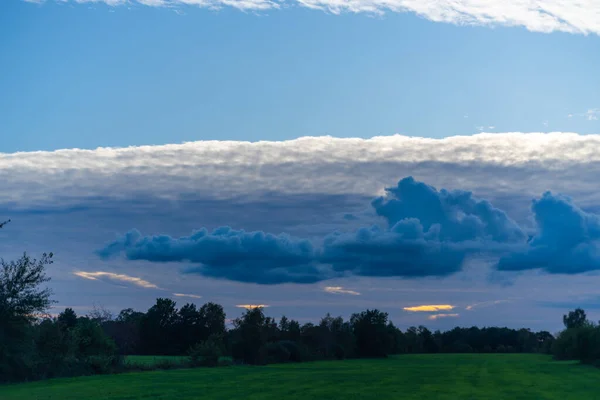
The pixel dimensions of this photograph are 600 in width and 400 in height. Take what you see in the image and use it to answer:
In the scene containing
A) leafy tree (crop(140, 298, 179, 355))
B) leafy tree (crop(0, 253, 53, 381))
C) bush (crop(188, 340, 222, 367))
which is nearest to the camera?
leafy tree (crop(0, 253, 53, 381))

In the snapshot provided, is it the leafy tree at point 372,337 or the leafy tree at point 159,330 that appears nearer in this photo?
the leafy tree at point 159,330

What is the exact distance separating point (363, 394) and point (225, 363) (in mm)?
59935

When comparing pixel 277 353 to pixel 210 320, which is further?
pixel 210 320

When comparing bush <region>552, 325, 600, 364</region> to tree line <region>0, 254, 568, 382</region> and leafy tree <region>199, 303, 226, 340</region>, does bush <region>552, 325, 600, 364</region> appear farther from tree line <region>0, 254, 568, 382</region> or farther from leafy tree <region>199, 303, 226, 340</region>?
leafy tree <region>199, 303, 226, 340</region>

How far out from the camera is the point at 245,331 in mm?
109125

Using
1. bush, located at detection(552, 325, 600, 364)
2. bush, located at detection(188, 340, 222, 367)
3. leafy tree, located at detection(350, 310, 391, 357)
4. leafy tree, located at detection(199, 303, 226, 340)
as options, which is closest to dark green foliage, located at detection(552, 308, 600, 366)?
bush, located at detection(552, 325, 600, 364)

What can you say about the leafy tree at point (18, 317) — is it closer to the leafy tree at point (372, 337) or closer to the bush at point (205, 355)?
the bush at point (205, 355)

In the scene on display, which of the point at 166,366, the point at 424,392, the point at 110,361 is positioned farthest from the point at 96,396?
the point at 166,366

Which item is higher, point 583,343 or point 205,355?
point 583,343

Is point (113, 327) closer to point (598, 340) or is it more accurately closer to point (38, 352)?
point (38, 352)

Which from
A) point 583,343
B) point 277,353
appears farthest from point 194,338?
point 583,343

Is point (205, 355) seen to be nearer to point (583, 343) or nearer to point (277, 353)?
point (277, 353)

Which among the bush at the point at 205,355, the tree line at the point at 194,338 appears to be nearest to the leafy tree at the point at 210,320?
the tree line at the point at 194,338

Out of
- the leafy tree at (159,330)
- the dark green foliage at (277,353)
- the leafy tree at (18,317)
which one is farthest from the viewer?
the leafy tree at (159,330)
